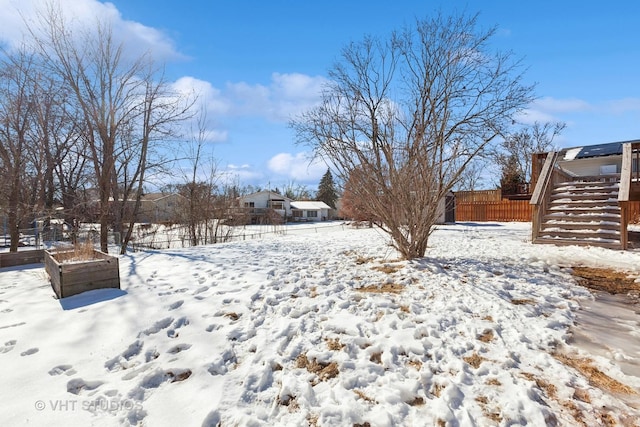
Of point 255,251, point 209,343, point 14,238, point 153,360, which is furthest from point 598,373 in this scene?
point 14,238

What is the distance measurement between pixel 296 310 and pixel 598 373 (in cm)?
255

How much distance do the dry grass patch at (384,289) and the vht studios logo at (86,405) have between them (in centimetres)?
274

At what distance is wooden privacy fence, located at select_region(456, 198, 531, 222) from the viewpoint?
60.3 feet

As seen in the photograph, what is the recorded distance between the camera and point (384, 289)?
13.3ft

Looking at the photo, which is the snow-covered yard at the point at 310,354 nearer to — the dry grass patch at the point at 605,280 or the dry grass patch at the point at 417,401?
the dry grass patch at the point at 417,401

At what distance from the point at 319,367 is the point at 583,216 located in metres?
8.68

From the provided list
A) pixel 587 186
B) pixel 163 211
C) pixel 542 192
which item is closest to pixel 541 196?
pixel 542 192

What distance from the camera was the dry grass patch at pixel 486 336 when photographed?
2646 mm

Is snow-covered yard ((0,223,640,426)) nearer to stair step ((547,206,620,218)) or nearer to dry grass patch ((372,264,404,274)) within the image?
dry grass patch ((372,264,404,274))

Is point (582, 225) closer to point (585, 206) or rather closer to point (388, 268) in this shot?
point (585, 206)

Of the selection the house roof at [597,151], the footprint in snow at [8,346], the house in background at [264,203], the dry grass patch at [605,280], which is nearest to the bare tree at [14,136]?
the footprint in snow at [8,346]

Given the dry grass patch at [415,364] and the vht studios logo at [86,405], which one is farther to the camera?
the dry grass patch at [415,364]

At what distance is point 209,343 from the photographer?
2686 mm

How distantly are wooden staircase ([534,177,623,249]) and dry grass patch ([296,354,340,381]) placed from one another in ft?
24.9
